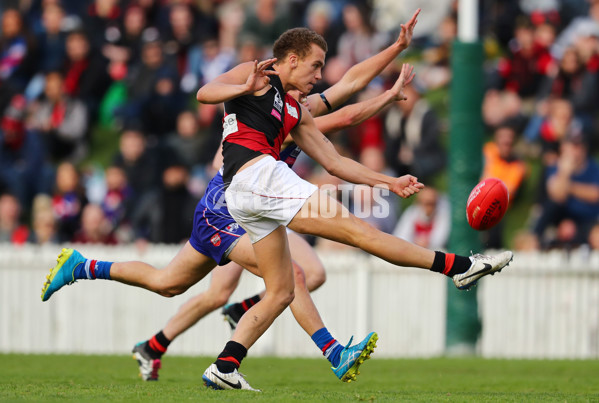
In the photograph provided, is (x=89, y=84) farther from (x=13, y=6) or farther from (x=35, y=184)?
(x=13, y=6)

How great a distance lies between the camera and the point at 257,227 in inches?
279

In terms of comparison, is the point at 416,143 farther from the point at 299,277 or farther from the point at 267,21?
the point at 299,277

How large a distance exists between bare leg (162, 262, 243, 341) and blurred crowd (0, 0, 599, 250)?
493cm

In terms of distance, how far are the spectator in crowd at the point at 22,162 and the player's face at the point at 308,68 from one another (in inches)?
393

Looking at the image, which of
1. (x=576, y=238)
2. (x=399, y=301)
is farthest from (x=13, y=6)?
(x=576, y=238)

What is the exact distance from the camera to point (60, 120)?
1759cm

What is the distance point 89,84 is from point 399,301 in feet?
23.6

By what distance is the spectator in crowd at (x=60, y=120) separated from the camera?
17.5m

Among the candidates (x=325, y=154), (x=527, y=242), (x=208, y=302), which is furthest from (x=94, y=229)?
(x=325, y=154)

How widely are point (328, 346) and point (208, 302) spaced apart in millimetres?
1457

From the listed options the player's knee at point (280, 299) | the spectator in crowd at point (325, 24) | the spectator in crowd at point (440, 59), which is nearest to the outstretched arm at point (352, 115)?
the player's knee at point (280, 299)

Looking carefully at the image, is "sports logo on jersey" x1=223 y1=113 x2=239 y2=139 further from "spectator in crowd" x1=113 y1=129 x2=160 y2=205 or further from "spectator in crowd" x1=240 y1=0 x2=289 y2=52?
"spectator in crowd" x1=240 y1=0 x2=289 y2=52

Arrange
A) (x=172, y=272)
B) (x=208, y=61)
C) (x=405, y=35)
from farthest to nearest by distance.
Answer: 1. (x=208, y=61)
2. (x=405, y=35)
3. (x=172, y=272)

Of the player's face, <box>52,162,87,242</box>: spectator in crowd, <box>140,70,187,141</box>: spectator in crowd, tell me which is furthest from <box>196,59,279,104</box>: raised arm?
<box>140,70,187,141</box>: spectator in crowd
